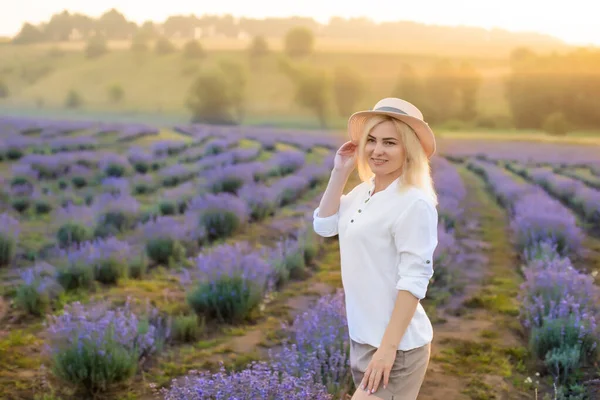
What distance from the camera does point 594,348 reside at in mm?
4129

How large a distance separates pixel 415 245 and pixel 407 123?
42cm

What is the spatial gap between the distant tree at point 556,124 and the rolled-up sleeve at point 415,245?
20.3m

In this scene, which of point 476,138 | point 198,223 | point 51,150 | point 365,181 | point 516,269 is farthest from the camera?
point 476,138

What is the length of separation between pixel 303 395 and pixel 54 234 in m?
6.85

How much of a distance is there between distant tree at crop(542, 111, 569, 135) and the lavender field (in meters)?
10.1

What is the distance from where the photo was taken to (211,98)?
39.8 m

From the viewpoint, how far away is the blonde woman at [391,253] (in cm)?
194

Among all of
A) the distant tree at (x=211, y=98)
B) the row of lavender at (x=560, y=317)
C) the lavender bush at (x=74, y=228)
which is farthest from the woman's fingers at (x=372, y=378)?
the distant tree at (x=211, y=98)

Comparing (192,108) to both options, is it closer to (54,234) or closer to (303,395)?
(54,234)

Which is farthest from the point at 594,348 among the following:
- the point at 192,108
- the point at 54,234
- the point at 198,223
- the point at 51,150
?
the point at 192,108

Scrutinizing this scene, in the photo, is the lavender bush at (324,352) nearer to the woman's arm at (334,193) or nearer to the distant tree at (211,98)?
the woman's arm at (334,193)

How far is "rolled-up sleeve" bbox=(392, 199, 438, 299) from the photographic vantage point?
1.92m

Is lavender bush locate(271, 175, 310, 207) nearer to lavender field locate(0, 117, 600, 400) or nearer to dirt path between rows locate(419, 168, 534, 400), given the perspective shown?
lavender field locate(0, 117, 600, 400)

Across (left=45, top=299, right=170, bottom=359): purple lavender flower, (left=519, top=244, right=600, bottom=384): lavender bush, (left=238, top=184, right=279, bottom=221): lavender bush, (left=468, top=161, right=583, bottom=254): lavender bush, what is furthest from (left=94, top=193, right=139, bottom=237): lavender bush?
(left=519, top=244, right=600, bottom=384): lavender bush
